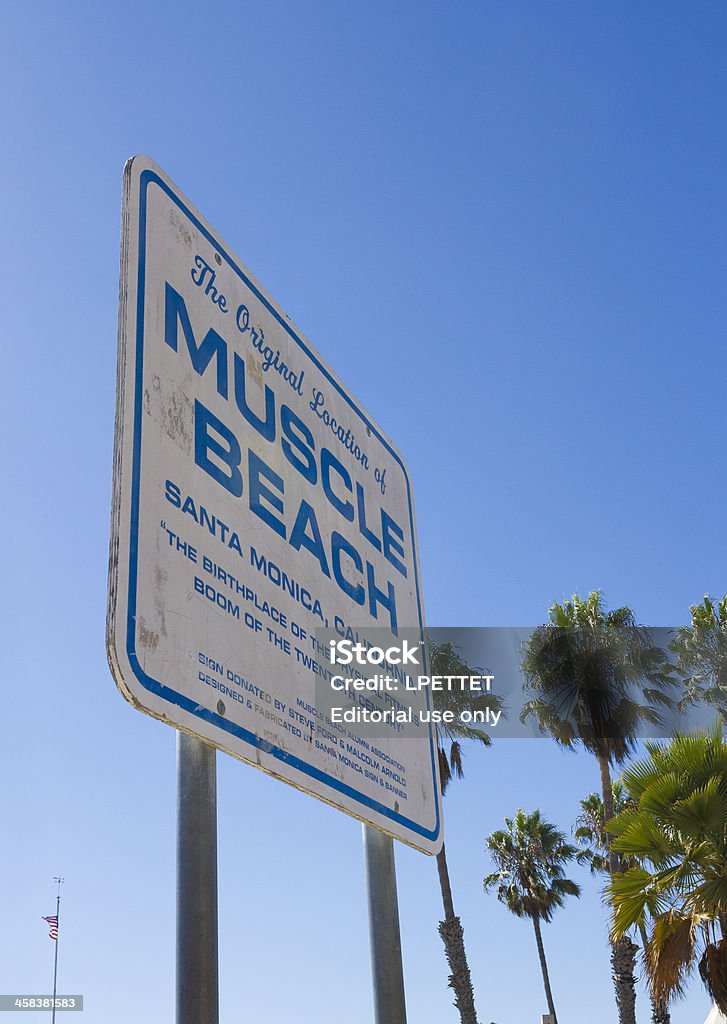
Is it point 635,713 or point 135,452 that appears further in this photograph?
point 635,713

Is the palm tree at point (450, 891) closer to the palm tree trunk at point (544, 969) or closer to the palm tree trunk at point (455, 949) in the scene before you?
the palm tree trunk at point (455, 949)

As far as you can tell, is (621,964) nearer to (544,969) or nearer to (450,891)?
(450,891)

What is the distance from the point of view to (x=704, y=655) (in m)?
27.7

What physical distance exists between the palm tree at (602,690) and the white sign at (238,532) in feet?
78.6

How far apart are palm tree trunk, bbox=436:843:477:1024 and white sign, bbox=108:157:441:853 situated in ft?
84.4

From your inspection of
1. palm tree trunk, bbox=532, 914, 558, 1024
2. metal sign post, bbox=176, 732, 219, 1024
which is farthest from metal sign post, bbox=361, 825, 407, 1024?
palm tree trunk, bbox=532, 914, 558, 1024

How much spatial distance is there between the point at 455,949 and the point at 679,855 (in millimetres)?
18358

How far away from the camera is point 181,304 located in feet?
7.24

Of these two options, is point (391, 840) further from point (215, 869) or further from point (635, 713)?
point (635, 713)

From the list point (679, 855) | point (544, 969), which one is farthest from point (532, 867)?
point (679, 855)

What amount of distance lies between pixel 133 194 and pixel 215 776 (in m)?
1.17

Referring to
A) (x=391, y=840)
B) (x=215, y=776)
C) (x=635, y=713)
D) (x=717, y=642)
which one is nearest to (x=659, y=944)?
(x=391, y=840)

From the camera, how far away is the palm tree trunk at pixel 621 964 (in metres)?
25.7

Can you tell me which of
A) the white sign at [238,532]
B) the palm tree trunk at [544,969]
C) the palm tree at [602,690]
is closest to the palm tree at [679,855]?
the white sign at [238,532]
